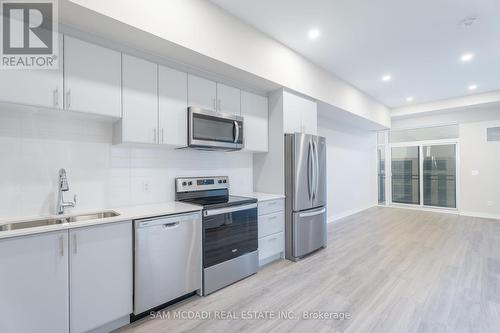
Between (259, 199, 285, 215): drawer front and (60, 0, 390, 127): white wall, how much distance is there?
163cm

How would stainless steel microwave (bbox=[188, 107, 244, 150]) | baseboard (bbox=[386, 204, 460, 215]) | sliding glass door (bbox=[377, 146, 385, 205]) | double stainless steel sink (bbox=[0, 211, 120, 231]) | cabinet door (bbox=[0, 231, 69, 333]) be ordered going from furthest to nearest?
sliding glass door (bbox=[377, 146, 385, 205])
baseboard (bbox=[386, 204, 460, 215])
stainless steel microwave (bbox=[188, 107, 244, 150])
double stainless steel sink (bbox=[0, 211, 120, 231])
cabinet door (bbox=[0, 231, 69, 333])

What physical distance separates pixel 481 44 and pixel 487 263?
303 cm

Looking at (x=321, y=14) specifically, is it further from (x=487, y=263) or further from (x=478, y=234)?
(x=478, y=234)

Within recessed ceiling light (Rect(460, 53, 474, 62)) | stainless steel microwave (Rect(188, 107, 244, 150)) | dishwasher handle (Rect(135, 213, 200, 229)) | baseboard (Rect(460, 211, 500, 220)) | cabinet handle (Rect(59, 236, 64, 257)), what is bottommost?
baseboard (Rect(460, 211, 500, 220))

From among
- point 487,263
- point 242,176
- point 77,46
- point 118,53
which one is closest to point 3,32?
point 77,46

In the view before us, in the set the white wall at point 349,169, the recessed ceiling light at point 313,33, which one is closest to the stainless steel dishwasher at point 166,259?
the recessed ceiling light at point 313,33

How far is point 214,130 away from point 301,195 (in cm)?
155

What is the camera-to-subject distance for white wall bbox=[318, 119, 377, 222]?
5595mm

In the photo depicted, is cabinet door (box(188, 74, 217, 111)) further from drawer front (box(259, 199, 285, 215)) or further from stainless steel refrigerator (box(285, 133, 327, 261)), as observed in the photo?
drawer front (box(259, 199, 285, 215))

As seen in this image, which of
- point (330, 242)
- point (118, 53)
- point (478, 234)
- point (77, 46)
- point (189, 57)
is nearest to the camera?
point (77, 46)

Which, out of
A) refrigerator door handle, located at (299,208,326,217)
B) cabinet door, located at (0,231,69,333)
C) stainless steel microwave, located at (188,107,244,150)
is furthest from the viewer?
refrigerator door handle, located at (299,208,326,217)

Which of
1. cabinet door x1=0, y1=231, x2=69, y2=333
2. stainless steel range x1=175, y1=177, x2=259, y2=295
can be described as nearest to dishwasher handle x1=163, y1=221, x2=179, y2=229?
stainless steel range x1=175, y1=177, x2=259, y2=295

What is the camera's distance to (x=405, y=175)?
7246 mm

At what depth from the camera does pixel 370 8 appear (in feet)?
8.44
